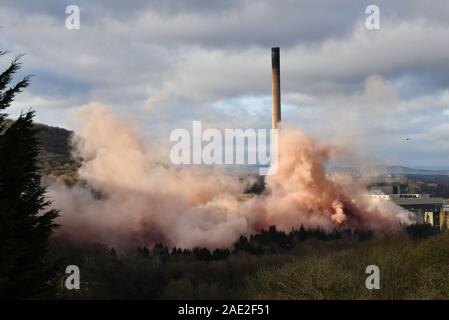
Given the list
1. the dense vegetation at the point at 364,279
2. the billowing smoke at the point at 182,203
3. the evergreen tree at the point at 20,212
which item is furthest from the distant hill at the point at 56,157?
the evergreen tree at the point at 20,212

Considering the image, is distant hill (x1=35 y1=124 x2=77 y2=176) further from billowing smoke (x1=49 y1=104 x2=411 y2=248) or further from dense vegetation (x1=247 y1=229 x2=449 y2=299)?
dense vegetation (x1=247 y1=229 x2=449 y2=299)

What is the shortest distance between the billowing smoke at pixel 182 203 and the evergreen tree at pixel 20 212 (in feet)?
237

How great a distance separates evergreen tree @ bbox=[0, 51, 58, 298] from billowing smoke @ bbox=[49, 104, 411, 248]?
7210 centimetres

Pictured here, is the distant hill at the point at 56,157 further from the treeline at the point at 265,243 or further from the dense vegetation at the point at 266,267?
the dense vegetation at the point at 266,267

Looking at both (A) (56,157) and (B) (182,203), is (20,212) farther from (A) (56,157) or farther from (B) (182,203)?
(A) (56,157)

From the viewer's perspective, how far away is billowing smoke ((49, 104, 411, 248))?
105 metres

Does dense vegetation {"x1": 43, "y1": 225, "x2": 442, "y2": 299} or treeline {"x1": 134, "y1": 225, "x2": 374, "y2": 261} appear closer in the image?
dense vegetation {"x1": 43, "y1": 225, "x2": 442, "y2": 299}

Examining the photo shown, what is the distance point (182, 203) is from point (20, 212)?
8669 cm

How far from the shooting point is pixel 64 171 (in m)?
139

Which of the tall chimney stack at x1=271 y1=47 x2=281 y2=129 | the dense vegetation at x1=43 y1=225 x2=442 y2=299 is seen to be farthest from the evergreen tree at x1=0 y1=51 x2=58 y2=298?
the tall chimney stack at x1=271 y1=47 x2=281 y2=129
